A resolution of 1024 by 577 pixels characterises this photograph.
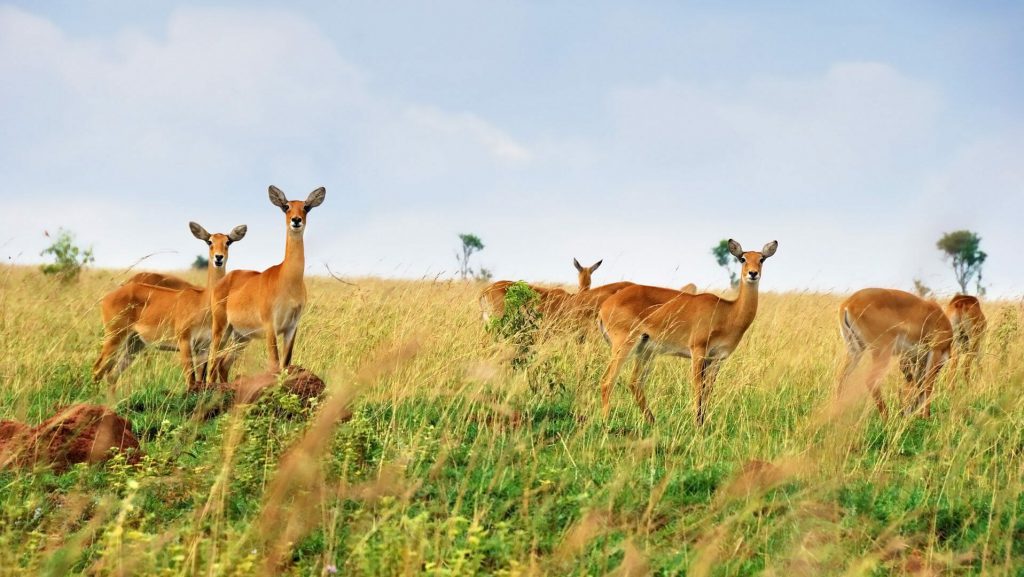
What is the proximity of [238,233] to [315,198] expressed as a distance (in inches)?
72.6

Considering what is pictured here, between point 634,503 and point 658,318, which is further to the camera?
point 658,318

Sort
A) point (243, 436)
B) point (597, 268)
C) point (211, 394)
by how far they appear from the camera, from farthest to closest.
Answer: point (597, 268)
point (211, 394)
point (243, 436)

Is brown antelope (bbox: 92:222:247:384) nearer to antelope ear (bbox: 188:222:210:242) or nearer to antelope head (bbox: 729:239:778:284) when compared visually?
antelope ear (bbox: 188:222:210:242)

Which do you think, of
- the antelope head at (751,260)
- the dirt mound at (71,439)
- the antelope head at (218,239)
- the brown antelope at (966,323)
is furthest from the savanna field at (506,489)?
the antelope head at (218,239)

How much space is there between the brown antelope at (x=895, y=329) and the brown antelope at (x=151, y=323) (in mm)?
6596

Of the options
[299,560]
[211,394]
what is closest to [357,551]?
[299,560]

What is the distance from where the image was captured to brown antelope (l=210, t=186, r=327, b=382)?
984 cm

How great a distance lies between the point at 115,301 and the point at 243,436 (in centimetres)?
550

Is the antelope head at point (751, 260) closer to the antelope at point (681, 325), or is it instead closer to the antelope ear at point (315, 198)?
the antelope at point (681, 325)

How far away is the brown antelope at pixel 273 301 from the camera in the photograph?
984cm

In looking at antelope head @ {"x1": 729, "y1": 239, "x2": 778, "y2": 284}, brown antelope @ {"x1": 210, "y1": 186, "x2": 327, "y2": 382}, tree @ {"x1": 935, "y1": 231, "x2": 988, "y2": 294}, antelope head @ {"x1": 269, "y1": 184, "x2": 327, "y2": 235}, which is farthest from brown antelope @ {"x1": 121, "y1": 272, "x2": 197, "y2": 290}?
tree @ {"x1": 935, "y1": 231, "x2": 988, "y2": 294}

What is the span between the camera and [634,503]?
509 centimetres

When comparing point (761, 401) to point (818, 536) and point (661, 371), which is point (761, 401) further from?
point (818, 536)

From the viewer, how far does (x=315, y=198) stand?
1034 centimetres
